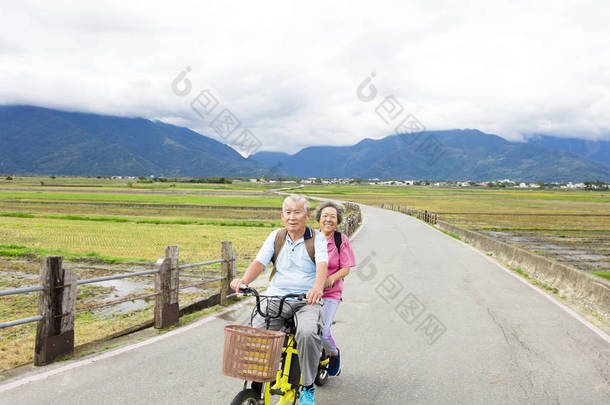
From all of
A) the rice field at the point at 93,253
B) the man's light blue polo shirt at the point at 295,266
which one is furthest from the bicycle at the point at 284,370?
the rice field at the point at 93,253

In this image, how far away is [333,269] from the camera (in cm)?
447

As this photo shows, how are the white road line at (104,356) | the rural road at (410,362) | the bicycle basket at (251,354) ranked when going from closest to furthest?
the bicycle basket at (251,354) → the rural road at (410,362) → the white road line at (104,356)

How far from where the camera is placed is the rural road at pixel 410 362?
4328 millimetres

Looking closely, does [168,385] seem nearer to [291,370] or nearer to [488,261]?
[291,370]

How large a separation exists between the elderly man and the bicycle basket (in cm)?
47

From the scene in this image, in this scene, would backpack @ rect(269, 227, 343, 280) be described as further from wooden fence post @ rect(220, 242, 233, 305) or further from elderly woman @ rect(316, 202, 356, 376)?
wooden fence post @ rect(220, 242, 233, 305)

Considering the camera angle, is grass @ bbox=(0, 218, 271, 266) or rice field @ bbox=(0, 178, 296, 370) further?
grass @ bbox=(0, 218, 271, 266)

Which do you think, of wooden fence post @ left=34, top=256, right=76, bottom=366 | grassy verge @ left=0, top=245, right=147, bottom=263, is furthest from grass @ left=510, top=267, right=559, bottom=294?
grassy verge @ left=0, top=245, right=147, bottom=263

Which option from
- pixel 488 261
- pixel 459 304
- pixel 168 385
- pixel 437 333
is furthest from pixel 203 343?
pixel 488 261

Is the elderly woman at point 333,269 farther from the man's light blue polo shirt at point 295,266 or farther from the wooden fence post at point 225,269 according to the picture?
the wooden fence post at point 225,269

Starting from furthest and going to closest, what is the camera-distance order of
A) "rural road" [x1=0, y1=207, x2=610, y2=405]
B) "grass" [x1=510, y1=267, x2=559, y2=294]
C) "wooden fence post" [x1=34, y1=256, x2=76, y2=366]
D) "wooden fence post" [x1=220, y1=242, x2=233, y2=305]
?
"grass" [x1=510, y1=267, x2=559, y2=294] → "wooden fence post" [x1=220, y1=242, x2=233, y2=305] → "wooden fence post" [x1=34, y1=256, x2=76, y2=366] → "rural road" [x1=0, y1=207, x2=610, y2=405]

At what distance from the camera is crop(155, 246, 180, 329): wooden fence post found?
258 inches

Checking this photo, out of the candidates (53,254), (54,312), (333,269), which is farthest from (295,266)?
(53,254)

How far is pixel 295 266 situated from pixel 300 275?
90mm
